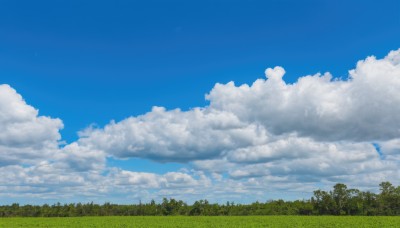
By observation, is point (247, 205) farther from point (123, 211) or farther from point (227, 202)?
point (123, 211)

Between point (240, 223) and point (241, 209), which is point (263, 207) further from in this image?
point (240, 223)

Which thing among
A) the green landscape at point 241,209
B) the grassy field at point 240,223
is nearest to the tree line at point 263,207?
the green landscape at point 241,209

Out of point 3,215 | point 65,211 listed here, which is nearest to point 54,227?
point 65,211

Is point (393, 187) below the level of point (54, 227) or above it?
above

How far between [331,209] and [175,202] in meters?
43.8

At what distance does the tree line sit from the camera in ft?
327

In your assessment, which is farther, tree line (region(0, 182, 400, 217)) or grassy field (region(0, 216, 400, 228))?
tree line (region(0, 182, 400, 217))

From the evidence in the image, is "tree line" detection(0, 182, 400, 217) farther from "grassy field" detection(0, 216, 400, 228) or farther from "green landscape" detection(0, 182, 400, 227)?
"grassy field" detection(0, 216, 400, 228)

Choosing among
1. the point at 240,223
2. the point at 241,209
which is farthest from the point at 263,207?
the point at 240,223

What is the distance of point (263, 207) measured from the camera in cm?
11488

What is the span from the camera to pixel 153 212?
122875 millimetres

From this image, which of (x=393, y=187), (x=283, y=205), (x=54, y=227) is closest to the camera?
(x=54, y=227)

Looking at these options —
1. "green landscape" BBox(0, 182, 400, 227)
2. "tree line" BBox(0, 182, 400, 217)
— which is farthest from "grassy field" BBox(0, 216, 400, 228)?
"tree line" BBox(0, 182, 400, 217)

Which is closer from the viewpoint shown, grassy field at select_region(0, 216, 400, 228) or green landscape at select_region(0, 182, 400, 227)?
grassy field at select_region(0, 216, 400, 228)
